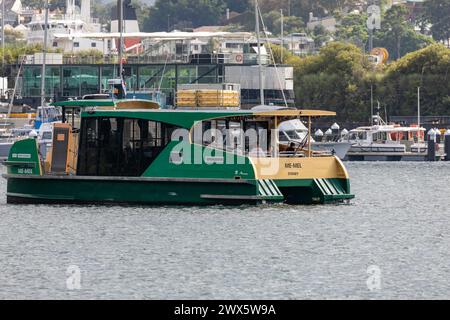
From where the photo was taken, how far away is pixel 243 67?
11494 cm

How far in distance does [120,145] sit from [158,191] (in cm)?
194

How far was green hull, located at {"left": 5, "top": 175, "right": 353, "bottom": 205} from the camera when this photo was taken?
49969 mm

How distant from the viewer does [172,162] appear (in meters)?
50.3

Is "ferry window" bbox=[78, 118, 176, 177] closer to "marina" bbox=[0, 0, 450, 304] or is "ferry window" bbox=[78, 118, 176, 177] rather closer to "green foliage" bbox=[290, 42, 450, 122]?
"marina" bbox=[0, 0, 450, 304]

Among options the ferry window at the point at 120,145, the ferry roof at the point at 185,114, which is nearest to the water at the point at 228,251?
the ferry window at the point at 120,145

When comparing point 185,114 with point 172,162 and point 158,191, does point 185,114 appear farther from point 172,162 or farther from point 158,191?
point 158,191

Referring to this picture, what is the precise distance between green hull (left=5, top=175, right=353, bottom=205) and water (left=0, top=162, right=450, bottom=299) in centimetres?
38

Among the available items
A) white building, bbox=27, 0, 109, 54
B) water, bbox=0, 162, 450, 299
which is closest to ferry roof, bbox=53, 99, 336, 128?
water, bbox=0, 162, 450, 299

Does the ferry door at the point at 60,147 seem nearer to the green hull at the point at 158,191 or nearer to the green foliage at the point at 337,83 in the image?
the green hull at the point at 158,191

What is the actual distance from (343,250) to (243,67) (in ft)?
241

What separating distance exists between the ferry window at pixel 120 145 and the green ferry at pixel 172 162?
0.03 m

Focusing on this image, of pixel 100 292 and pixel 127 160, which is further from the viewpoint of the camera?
pixel 127 160

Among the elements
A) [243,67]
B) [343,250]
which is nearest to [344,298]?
[343,250]
